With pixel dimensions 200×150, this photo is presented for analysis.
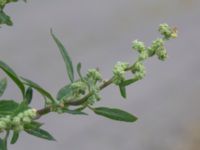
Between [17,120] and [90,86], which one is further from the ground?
[90,86]

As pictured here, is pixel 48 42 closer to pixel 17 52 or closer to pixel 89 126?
pixel 17 52

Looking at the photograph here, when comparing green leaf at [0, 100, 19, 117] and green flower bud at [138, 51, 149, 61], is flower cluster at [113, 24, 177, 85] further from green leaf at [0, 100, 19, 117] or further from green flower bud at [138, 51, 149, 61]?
green leaf at [0, 100, 19, 117]

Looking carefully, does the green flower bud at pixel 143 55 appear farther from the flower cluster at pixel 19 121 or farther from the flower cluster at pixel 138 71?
the flower cluster at pixel 19 121

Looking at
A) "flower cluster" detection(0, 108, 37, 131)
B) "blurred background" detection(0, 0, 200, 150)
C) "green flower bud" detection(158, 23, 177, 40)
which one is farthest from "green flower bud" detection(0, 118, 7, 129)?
"blurred background" detection(0, 0, 200, 150)

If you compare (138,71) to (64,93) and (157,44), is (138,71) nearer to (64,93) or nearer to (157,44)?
(157,44)

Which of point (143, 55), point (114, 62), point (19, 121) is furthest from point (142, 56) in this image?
point (114, 62)

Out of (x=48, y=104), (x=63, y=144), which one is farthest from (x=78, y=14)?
(x=48, y=104)

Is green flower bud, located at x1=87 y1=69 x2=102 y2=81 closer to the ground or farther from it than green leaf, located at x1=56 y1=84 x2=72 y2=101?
closer to the ground

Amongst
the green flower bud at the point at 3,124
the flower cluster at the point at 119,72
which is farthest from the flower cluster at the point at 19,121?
the flower cluster at the point at 119,72

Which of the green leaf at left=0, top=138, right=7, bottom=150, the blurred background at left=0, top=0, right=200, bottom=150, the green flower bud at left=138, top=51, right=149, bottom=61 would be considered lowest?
the green leaf at left=0, top=138, right=7, bottom=150
